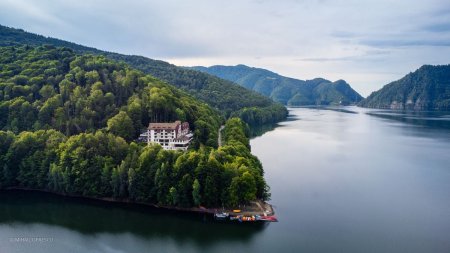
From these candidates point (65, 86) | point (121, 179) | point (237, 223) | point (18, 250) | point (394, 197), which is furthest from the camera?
point (65, 86)


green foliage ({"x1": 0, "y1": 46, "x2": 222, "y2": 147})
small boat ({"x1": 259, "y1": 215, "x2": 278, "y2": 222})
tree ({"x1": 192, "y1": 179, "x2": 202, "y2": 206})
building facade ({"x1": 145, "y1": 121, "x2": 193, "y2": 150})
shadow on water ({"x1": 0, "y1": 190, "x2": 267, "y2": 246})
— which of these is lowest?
shadow on water ({"x1": 0, "y1": 190, "x2": 267, "y2": 246})

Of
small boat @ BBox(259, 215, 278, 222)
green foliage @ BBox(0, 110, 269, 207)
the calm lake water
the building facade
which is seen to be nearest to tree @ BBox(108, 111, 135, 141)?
the building facade

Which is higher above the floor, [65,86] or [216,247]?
[65,86]

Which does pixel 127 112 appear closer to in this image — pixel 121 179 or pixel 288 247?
pixel 121 179

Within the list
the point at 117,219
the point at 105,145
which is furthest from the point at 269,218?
the point at 105,145

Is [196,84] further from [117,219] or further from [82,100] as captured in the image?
[117,219]

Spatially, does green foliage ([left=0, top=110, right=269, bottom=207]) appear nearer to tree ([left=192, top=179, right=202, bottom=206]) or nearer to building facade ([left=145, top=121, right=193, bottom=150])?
tree ([left=192, top=179, right=202, bottom=206])

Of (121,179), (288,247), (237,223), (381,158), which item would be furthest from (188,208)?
(381,158)
